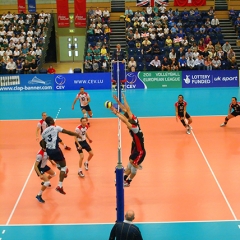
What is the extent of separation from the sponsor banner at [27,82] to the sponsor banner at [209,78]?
30.4 ft

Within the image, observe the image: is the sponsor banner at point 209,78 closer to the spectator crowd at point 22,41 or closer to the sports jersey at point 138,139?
the spectator crowd at point 22,41

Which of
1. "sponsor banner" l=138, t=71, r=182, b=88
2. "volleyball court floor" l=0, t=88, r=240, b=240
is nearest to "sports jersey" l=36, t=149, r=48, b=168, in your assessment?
"volleyball court floor" l=0, t=88, r=240, b=240

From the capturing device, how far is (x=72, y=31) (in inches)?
1583

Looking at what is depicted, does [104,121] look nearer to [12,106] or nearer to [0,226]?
[12,106]

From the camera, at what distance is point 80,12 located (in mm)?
34594

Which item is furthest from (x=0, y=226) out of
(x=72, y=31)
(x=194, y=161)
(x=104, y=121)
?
(x=72, y=31)

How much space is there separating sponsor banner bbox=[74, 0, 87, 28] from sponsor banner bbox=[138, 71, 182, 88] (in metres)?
8.13

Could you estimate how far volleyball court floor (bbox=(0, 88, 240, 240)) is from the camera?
10.5 metres

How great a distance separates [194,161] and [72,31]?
27682mm

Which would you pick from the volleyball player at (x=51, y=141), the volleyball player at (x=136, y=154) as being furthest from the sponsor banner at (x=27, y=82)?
the volleyball player at (x=51, y=141)

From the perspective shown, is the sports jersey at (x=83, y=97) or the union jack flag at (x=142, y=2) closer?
the sports jersey at (x=83, y=97)

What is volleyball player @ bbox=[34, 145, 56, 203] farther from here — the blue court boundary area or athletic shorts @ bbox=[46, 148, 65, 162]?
the blue court boundary area

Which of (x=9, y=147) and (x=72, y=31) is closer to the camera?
(x=9, y=147)

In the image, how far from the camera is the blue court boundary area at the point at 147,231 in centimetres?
1003
